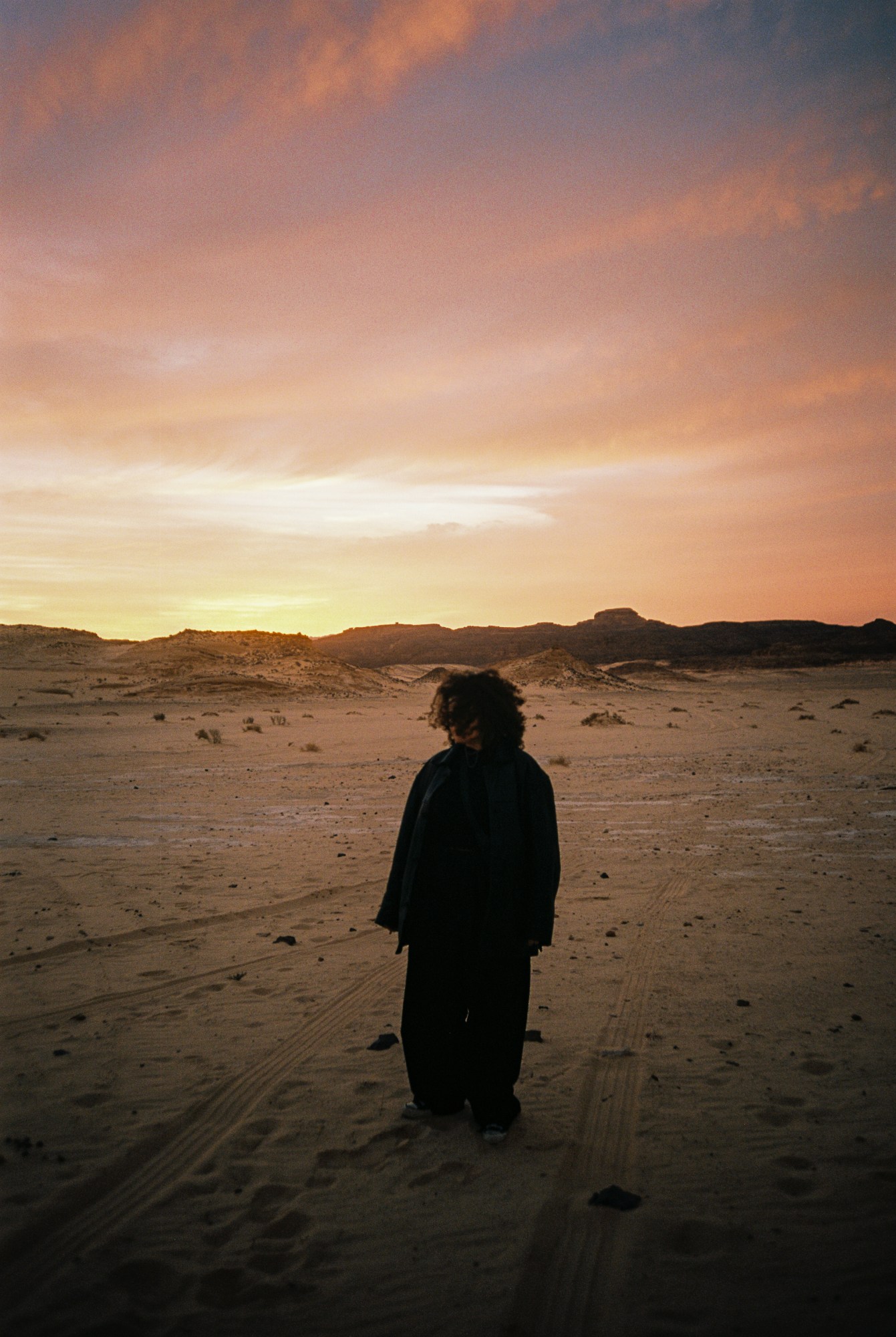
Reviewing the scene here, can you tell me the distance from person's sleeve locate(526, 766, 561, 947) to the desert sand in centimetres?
109

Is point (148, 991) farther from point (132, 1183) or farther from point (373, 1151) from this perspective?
point (373, 1151)

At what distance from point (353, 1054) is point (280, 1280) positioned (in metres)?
1.88

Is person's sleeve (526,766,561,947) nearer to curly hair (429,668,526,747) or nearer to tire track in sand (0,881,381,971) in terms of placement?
curly hair (429,668,526,747)

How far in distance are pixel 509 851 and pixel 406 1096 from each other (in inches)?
65.4

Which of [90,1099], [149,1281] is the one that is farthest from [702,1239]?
[90,1099]

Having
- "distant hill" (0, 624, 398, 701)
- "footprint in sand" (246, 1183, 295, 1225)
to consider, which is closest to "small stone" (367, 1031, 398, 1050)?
"footprint in sand" (246, 1183, 295, 1225)

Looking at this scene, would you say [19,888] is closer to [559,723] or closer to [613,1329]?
[613,1329]

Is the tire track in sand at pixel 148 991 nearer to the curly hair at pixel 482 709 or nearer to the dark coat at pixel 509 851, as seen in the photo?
the dark coat at pixel 509 851

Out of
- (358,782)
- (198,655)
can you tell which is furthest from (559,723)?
(198,655)

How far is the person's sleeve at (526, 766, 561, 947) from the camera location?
4035 mm

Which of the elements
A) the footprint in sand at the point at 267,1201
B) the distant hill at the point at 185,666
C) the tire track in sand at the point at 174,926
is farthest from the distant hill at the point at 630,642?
the footprint in sand at the point at 267,1201

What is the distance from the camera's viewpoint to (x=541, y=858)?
4.11 metres

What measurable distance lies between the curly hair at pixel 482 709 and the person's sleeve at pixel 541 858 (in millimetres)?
291

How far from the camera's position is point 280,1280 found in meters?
3.16
